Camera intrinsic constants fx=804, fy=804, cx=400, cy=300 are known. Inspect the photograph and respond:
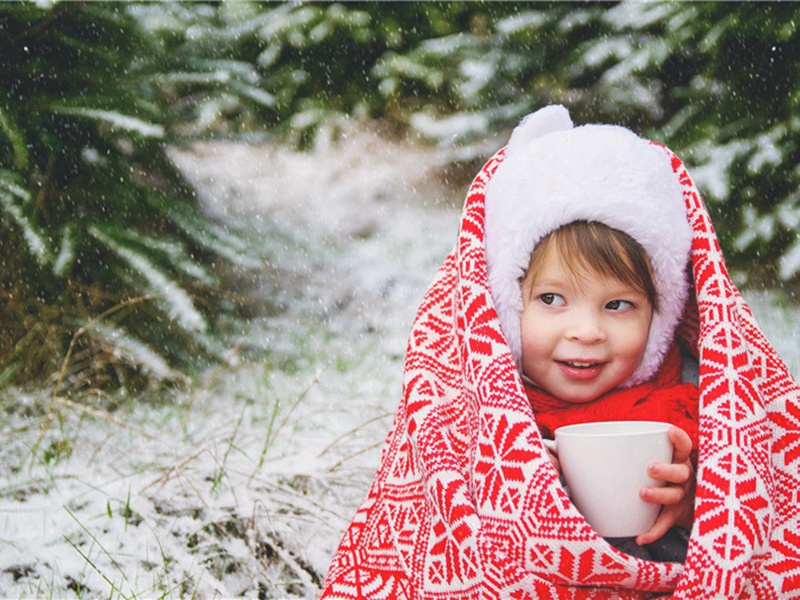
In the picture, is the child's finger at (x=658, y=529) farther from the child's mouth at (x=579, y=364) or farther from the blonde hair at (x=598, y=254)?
the blonde hair at (x=598, y=254)

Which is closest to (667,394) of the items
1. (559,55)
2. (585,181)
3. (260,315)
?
(585,181)

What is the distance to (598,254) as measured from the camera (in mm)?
1497

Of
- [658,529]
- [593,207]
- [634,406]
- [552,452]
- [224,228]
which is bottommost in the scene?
[658,529]

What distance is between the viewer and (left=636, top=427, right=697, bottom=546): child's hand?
1336 millimetres

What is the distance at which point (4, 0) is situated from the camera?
2.59 m

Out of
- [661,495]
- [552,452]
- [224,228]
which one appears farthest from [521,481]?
[224,228]

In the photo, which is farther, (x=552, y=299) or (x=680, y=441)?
(x=552, y=299)

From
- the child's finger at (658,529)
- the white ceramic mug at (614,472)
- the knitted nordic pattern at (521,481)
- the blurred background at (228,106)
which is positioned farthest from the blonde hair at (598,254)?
the blurred background at (228,106)

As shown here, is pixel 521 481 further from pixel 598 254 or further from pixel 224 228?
pixel 224 228

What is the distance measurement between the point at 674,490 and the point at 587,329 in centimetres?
31

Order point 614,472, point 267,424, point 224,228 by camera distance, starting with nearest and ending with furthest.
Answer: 1. point 614,472
2. point 267,424
3. point 224,228

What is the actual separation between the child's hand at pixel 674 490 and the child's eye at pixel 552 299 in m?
0.32

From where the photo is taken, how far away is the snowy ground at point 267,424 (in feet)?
6.36

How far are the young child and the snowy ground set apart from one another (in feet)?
2.70
